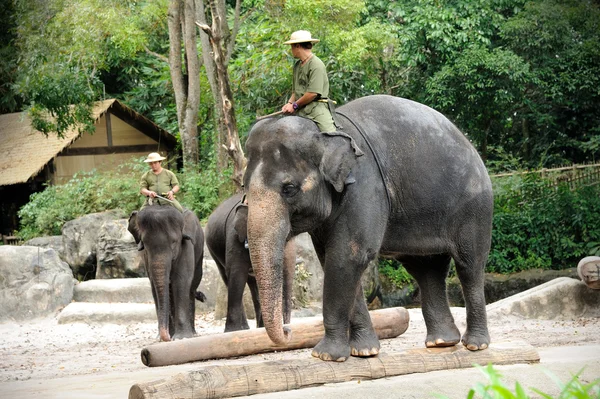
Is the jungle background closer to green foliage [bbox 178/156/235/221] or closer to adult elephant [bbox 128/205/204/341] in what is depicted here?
green foliage [bbox 178/156/235/221]

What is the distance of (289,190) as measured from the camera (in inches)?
199

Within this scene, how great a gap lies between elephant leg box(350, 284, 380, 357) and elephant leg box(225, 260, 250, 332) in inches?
159

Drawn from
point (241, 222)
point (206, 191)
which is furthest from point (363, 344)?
point (206, 191)

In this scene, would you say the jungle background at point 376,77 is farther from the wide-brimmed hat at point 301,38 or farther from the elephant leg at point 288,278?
the wide-brimmed hat at point 301,38

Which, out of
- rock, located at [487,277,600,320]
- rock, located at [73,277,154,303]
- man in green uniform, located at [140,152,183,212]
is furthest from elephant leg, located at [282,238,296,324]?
rock, located at [73,277,154,303]

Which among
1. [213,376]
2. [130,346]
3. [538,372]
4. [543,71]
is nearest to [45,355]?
[130,346]

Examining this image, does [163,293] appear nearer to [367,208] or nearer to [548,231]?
[367,208]

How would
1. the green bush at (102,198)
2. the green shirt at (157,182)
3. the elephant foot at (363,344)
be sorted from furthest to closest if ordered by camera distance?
the green bush at (102,198) → the green shirt at (157,182) → the elephant foot at (363,344)

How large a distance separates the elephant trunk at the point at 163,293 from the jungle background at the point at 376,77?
8.36 metres

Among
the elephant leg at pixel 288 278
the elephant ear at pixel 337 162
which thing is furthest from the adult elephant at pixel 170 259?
the elephant ear at pixel 337 162

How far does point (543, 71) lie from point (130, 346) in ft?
45.2

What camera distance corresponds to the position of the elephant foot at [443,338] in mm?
6075

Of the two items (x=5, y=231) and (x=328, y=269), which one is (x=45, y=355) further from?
(x=5, y=231)

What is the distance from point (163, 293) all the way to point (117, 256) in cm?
703
